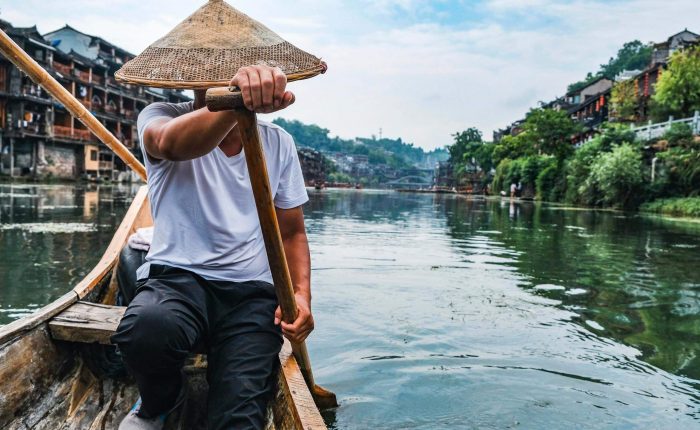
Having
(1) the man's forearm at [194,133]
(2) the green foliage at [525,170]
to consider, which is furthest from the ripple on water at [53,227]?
(2) the green foliage at [525,170]

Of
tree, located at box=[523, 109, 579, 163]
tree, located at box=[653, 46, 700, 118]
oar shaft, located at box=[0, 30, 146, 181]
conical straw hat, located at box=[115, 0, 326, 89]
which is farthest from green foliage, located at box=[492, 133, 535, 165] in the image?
conical straw hat, located at box=[115, 0, 326, 89]

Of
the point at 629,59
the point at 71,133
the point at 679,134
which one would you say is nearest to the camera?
the point at 679,134

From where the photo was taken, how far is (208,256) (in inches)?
77.5

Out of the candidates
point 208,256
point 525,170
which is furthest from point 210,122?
point 525,170

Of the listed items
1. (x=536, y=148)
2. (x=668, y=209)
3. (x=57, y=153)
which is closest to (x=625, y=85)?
(x=536, y=148)

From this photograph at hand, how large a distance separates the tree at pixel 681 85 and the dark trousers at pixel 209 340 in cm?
3149

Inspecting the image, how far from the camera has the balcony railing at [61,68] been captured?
110 feet

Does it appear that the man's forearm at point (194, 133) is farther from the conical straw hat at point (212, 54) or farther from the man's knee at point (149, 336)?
the man's knee at point (149, 336)

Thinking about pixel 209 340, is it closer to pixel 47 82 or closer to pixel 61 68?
pixel 47 82

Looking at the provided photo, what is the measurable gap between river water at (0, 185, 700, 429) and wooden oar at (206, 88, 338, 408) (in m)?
1.22

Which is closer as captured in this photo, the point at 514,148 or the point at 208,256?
the point at 208,256

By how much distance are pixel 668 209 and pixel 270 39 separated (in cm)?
2206

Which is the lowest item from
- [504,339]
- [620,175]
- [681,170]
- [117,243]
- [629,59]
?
[504,339]

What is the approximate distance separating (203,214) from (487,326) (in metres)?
3.29
